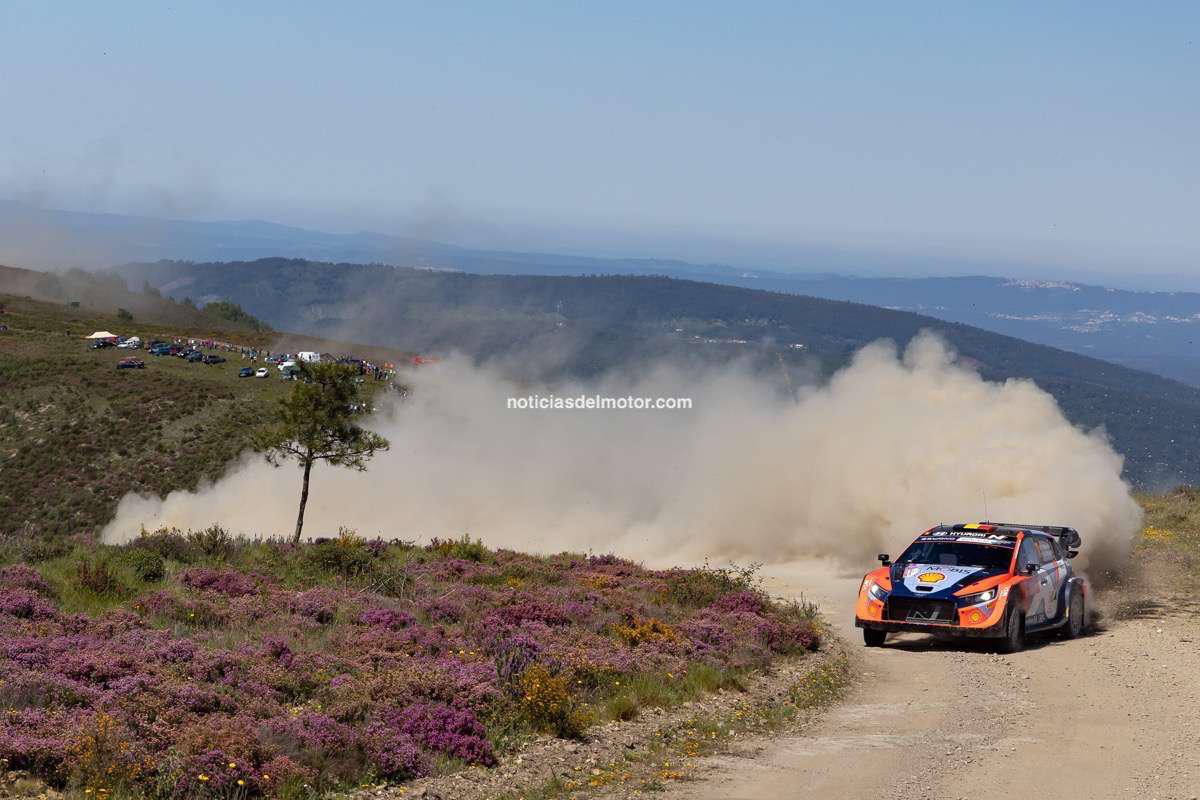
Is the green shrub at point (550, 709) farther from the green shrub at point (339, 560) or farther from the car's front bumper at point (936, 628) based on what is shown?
the green shrub at point (339, 560)

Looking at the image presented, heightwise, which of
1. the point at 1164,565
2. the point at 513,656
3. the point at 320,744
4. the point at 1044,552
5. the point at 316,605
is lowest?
the point at 316,605

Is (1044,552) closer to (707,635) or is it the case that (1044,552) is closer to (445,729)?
(707,635)

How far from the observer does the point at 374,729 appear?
549 inches

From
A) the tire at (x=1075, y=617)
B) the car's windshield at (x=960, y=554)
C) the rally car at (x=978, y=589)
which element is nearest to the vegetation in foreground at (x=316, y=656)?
the rally car at (x=978, y=589)

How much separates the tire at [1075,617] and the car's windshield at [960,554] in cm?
184

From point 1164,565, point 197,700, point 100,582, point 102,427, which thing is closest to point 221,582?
point 100,582

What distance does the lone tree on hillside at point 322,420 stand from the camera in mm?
44156

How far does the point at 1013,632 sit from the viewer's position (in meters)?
21.8

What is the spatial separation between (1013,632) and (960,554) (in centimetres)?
194

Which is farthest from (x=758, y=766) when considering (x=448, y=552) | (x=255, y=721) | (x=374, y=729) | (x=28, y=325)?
(x=28, y=325)

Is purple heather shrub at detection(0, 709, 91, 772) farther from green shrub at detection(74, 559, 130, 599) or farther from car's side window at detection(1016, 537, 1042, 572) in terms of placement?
car's side window at detection(1016, 537, 1042, 572)

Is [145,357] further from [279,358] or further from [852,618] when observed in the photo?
[852,618]

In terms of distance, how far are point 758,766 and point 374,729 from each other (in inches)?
166

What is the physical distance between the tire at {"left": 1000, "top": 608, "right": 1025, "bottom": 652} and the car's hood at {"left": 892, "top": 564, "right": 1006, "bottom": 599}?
0.80 meters
